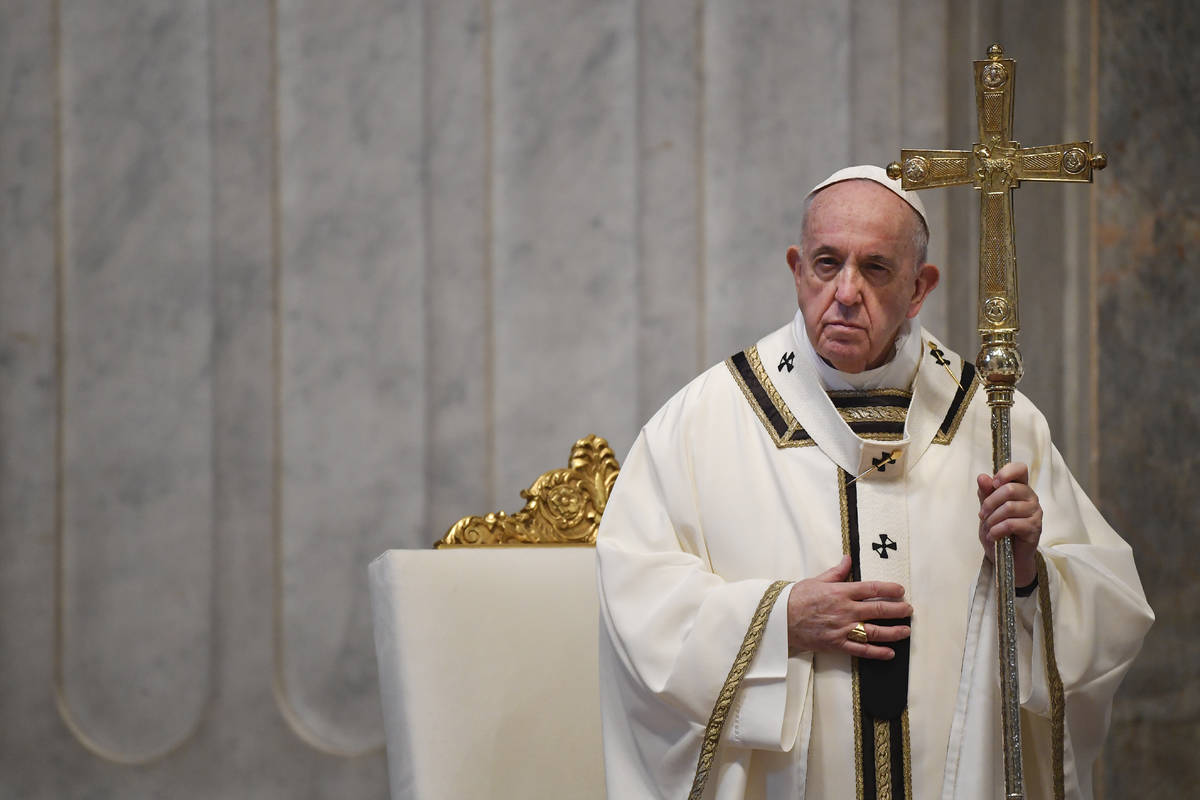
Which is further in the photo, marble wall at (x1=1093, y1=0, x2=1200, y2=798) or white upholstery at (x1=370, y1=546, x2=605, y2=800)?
marble wall at (x1=1093, y1=0, x2=1200, y2=798)

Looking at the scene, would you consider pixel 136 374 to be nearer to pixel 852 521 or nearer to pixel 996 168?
pixel 852 521

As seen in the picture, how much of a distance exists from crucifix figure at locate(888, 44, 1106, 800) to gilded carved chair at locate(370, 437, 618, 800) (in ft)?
3.43

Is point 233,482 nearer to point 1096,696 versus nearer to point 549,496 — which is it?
point 549,496

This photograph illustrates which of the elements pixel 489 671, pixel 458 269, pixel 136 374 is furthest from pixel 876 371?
pixel 136 374

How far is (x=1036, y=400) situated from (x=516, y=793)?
1.74 m

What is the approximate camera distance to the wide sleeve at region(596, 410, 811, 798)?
93.8 inches

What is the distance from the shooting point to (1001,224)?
2.29 m

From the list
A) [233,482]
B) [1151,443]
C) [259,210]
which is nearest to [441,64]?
[259,210]

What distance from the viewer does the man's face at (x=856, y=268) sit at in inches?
99.7

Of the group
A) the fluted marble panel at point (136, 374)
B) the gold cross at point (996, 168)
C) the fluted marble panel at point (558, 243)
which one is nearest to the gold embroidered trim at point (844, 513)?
the gold cross at point (996, 168)

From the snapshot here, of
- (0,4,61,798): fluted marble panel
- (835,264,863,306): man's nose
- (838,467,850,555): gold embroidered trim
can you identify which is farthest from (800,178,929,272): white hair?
(0,4,61,798): fluted marble panel

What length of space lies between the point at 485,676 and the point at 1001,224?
1.43m

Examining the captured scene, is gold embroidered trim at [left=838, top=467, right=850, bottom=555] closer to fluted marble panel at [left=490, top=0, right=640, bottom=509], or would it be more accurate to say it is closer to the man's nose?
the man's nose

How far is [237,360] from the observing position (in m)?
3.57
